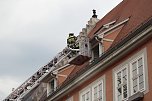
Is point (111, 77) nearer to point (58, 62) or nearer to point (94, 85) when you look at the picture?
point (94, 85)

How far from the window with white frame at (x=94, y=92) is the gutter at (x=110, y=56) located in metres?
0.56

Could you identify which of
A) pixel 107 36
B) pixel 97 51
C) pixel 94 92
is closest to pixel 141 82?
pixel 94 92

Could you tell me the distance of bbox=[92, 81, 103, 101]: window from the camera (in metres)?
31.5

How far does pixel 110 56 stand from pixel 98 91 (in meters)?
2.44

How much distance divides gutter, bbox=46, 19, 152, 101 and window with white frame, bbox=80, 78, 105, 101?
1.83 feet

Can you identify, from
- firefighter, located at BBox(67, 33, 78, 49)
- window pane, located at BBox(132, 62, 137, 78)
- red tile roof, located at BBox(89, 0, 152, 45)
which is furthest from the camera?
firefighter, located at BBox(67, 33, 78, 49)

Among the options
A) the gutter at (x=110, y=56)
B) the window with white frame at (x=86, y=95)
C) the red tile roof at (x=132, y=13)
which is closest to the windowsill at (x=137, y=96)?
the gutter at (x=110, y=56)

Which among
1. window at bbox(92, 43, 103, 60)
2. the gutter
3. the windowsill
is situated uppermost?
Answer: window at bbox(92, 43, 103, 60)

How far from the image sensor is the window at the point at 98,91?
31.5m

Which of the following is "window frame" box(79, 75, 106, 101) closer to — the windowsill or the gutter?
the gutter

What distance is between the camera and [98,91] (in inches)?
1251

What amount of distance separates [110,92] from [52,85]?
33.1ft

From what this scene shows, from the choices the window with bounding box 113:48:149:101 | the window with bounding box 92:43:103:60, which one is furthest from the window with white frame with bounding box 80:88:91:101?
the window with bounding box 113:48:149:101

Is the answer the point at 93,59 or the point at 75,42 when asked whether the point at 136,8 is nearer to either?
the point at 93,59
